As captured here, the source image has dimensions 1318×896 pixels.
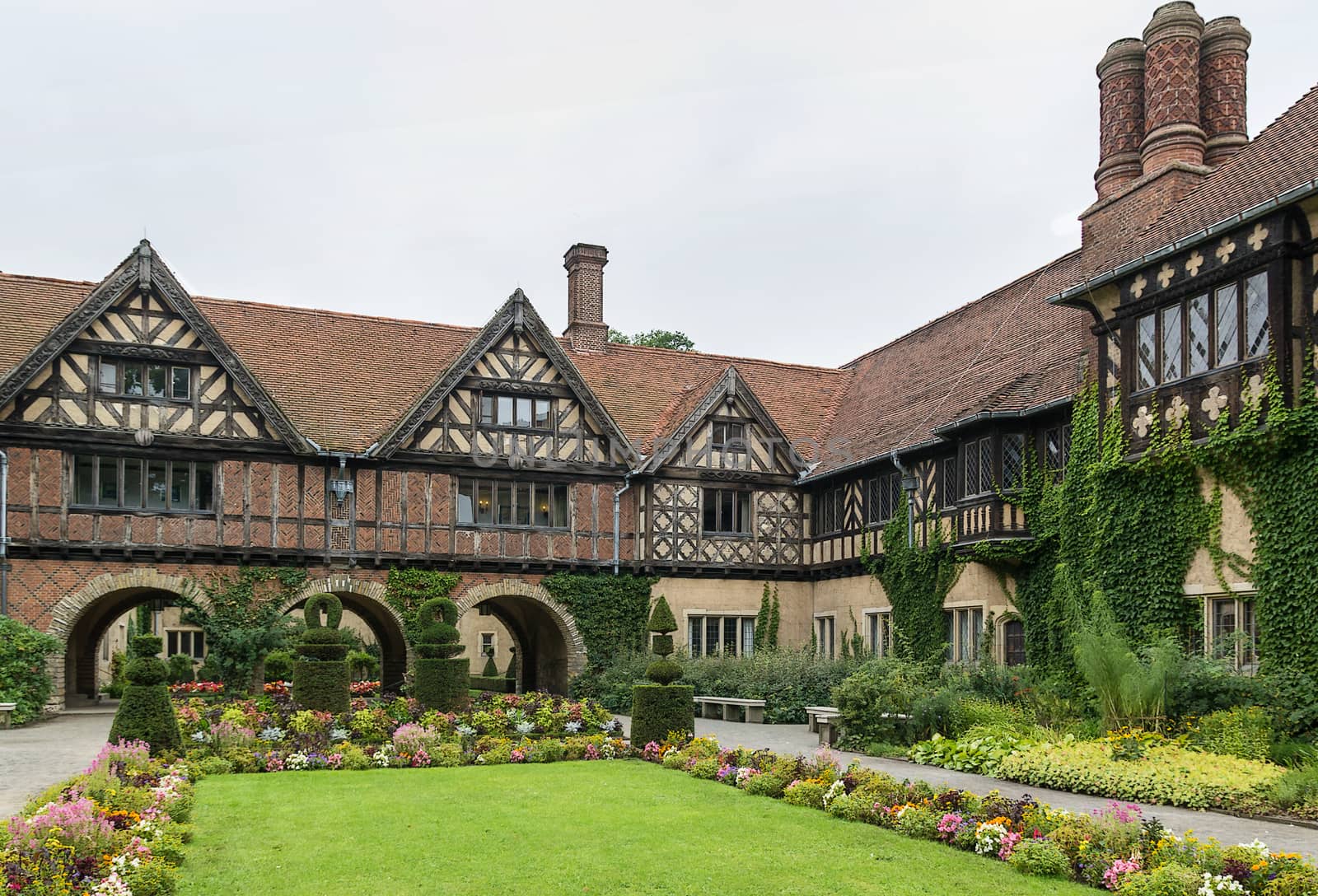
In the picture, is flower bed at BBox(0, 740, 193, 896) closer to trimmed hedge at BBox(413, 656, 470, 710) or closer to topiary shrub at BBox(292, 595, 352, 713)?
topiary shrub at BBox(292, 595, 352, 713)

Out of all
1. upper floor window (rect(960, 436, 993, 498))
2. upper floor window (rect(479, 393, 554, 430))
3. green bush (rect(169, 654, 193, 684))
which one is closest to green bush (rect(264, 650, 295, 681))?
green bush (rect(169, 654, 193, 684))

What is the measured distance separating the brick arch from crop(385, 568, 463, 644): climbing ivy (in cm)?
92

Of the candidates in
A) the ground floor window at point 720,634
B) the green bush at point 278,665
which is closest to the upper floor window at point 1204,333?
the ground floor window at point 720,634

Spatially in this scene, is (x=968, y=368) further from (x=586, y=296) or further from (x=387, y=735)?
(x=387, y=735)

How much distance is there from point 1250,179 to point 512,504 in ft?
57.2

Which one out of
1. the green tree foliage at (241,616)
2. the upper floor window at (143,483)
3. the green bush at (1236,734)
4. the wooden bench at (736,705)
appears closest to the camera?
the green bush at (1236,734)

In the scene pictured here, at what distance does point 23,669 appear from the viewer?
77.3 feet

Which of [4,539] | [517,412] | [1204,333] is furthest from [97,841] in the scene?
[517,412]

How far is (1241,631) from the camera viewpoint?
1692 centimetres

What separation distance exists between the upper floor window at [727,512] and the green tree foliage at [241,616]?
990 centimetres

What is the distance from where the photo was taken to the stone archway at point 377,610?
2750 cm

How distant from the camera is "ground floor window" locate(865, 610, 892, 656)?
27.8 m

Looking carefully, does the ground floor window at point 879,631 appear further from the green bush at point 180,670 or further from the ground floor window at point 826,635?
the green bush at point 180,670

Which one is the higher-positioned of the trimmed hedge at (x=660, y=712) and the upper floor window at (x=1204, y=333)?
the upper floor window at (x=1204, y=333)
